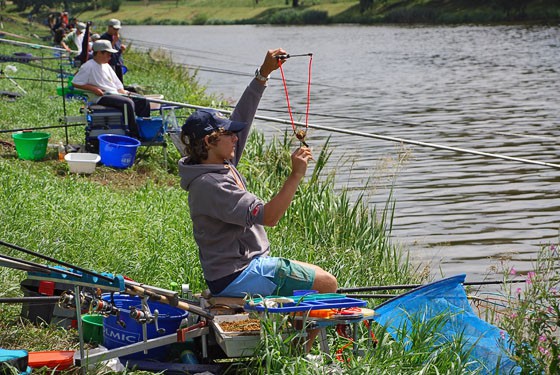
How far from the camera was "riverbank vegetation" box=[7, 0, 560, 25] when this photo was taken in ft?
160

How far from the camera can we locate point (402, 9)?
5775 cm

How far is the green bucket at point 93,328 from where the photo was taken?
4527 millimetres

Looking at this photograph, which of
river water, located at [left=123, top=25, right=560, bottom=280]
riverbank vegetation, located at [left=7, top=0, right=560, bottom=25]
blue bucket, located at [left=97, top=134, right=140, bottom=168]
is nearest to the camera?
river water, located at [left=123, top=25, right=560, bottom=280]

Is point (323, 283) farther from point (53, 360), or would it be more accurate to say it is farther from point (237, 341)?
point (53, 360)

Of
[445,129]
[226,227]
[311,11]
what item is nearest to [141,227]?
Result: [226,227]

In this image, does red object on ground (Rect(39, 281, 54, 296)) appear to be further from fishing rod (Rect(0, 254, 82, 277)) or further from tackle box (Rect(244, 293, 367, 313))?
tackle box (Rect(244, 293, 367, 313))

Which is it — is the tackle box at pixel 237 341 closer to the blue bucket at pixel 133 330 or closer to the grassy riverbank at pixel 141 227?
the grassy riverbank at pixel 141 227

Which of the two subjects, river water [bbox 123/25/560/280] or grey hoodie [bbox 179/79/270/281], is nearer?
grey hoodie [bbox 179/79/270/281]

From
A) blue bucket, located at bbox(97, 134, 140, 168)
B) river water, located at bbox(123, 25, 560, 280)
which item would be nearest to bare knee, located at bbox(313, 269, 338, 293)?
river water, located at bbox(123, 25, 560, 280)

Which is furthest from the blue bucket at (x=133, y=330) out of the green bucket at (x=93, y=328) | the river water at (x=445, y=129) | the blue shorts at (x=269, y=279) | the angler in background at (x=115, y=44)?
the angler in background at (x=115, y=44)

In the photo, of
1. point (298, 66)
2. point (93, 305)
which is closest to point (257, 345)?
point (93, 305)

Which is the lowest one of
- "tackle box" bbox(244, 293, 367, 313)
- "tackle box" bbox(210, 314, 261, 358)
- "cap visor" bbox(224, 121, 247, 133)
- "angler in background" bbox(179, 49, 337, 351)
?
"tackle box" bbox(210, 314, 261, 358)

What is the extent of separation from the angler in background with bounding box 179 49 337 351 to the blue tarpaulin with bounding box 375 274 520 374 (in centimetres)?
41

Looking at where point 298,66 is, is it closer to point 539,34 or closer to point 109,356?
point 539,34
